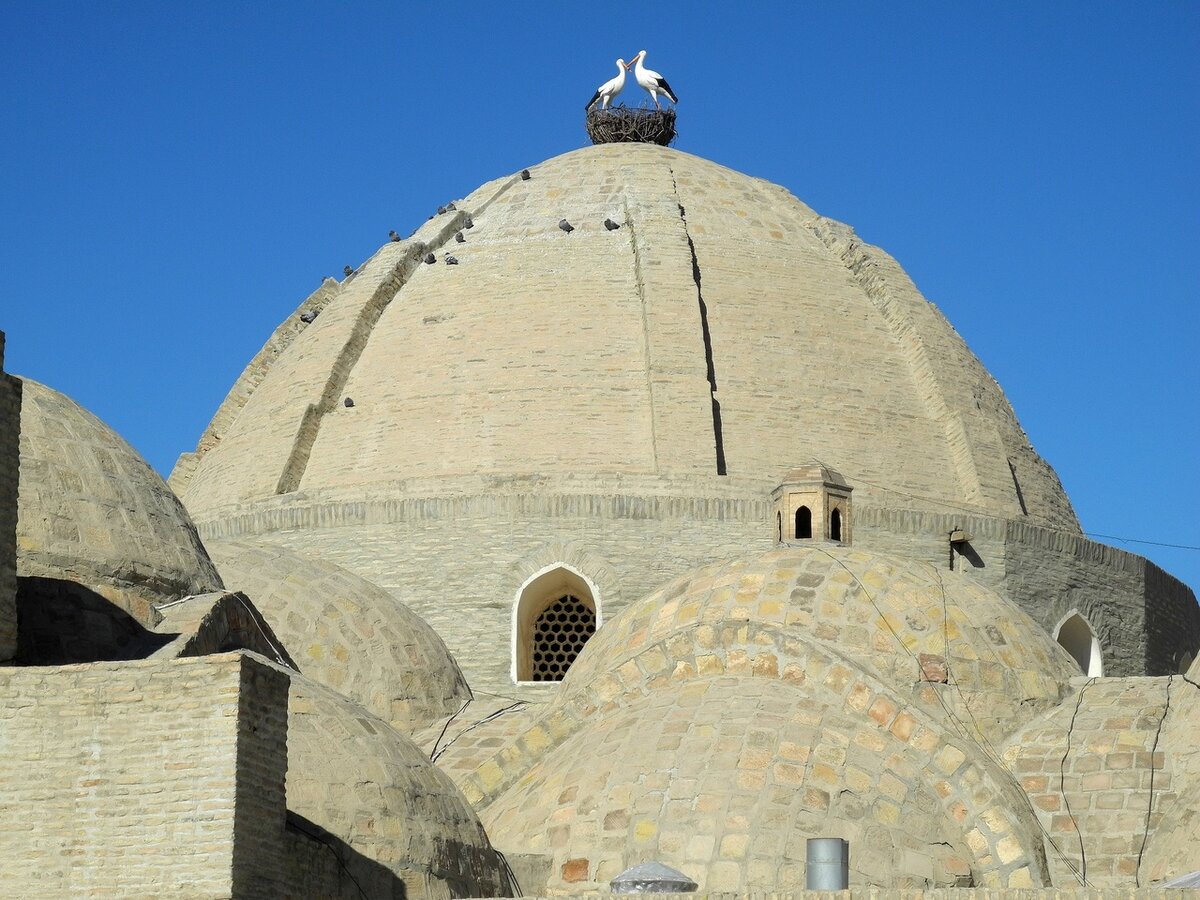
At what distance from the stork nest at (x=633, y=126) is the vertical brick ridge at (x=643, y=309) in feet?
8.93

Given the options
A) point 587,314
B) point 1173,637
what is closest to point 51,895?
point 587,314

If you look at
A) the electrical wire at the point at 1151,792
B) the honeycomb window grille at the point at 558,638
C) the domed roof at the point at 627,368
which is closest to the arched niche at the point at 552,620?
the honeycomb window grille at the point at 558,638

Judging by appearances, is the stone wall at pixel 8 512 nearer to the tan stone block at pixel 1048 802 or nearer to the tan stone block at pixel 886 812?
the tan stone block at pixel 886 812

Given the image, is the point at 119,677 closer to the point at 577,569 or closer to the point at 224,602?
the point at 224,602

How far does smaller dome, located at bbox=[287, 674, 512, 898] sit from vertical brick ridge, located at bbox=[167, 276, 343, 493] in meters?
12.3

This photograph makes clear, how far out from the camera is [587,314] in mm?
23156

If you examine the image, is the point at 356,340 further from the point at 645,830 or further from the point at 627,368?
the point at 645,830

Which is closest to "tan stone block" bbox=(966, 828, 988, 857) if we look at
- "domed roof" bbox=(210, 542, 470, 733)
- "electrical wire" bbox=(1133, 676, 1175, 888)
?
"electrical wire" bbox=(1133, 676, 1175, 888)

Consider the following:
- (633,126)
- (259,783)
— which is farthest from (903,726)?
(633,126)

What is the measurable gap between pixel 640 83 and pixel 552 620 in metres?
8.77

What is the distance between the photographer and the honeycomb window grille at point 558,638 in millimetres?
20797

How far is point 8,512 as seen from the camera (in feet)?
38.5

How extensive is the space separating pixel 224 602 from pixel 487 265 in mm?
10542

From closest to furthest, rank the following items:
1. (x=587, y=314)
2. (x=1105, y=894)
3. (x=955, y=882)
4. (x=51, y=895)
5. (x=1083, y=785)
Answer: (x=1105, y=894), (x=51, y=895), (x=955, y=882), (x=1083, y=785), (x=587, y=314)
